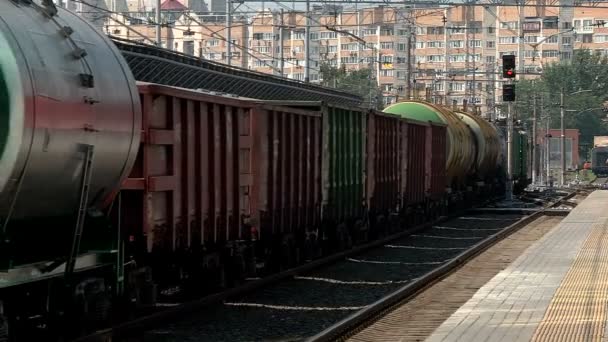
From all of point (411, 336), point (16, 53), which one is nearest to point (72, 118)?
point (16, 53)

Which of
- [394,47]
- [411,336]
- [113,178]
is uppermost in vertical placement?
[394,47]

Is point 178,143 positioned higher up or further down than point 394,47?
further down

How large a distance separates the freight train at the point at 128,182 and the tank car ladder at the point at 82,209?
2 centimetres

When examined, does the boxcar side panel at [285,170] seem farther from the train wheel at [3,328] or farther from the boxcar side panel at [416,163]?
the boxcar side panel at [416,163]

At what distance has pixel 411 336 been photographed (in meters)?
13.2

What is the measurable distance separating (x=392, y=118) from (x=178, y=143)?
49.7 feet

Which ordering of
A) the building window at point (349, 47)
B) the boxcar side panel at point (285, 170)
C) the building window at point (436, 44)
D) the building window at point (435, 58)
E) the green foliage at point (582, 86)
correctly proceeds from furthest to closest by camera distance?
1. the building window at point (436, 44)
2. the building window at point (435, 58)
3. the building window at point (349, 47)
4. the green foliage at point (582, 86)
5. the boxcar side panel at point (285, 170)

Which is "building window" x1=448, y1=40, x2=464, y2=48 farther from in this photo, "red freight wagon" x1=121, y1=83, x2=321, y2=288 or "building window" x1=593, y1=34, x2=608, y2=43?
"red freight wagon" x1=121, y1=83, x2=321, y2=288

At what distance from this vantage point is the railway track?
13453mm

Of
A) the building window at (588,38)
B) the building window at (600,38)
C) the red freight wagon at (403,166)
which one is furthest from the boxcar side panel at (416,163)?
the building window at (588,38)

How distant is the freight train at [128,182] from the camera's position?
33.1 ft

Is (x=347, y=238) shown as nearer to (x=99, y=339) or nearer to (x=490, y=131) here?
(x=99, y=339)

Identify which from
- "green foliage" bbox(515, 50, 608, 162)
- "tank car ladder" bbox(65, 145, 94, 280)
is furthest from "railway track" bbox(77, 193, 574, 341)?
"green foliage" bbox(515, 50, 608, 162)

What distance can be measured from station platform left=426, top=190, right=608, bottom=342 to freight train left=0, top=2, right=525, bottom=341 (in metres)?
3.55
